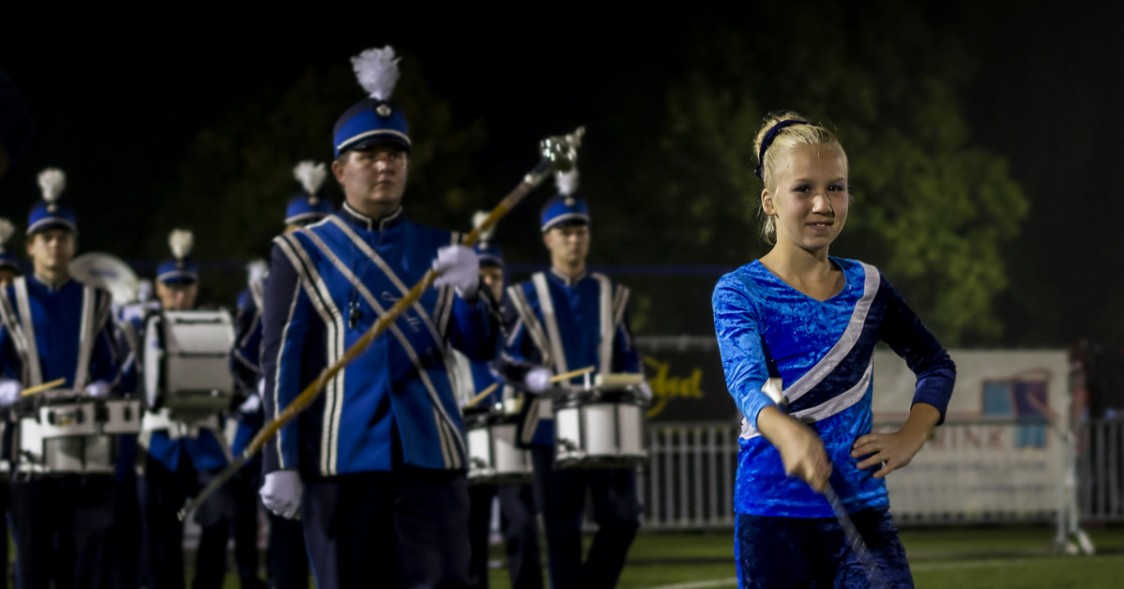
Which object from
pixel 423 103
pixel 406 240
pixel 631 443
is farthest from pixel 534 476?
pixel 423 103

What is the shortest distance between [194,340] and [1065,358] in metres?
10.4

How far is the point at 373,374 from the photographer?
6.92m

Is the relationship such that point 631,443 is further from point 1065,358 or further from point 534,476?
point 1065,358

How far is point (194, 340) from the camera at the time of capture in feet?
41.4

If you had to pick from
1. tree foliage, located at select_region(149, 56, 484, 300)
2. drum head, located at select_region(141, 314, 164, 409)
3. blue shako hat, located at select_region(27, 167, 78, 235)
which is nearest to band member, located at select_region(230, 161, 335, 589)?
drum head, located at select_region(141, 314, 164, 409)

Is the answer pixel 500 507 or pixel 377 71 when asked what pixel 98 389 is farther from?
pixel 377 71

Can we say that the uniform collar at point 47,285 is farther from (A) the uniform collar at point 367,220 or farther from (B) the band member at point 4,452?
(A) the uniform collar at point 367,220

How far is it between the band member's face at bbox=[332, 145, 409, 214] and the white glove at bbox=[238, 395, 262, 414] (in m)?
5.35

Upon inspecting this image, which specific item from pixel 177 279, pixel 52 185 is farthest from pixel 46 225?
pixel 177 279

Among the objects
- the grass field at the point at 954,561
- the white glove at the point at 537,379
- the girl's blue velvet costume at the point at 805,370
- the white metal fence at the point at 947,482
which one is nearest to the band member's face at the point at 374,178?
the girl's blue velvet costume at the point at 805,370

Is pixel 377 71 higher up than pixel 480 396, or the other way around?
pixel 377 71

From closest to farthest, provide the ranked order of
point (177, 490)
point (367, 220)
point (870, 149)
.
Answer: point (367, 220) → point (177, 490) → point (870, 149)

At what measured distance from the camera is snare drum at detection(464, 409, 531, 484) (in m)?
12.2

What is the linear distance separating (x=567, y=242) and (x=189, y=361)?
8.32 ft
